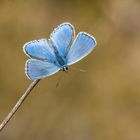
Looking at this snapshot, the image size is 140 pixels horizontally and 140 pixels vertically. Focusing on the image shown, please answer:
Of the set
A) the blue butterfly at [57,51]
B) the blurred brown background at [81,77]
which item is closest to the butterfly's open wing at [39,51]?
the blue butterfly at [57,51]

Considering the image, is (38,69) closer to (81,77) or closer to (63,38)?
(63,38)

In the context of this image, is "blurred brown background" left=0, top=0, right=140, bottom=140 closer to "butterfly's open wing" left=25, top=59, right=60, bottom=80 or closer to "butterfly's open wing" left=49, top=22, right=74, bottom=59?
"butterfly's open wing" left=49, top=22, right=74, bottom=59

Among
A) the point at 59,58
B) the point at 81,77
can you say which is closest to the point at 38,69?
the point at 59,58

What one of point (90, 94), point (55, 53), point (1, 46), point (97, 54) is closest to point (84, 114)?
point (90, 94)

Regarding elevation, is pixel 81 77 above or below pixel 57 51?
below

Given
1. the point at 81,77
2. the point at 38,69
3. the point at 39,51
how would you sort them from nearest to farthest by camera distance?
the point at 38,69, the point at 39,51, the point at 81,77

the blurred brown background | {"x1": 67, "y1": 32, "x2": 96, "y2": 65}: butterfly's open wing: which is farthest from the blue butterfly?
the blurred brown background

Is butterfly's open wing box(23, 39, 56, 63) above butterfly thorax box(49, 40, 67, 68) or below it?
above
